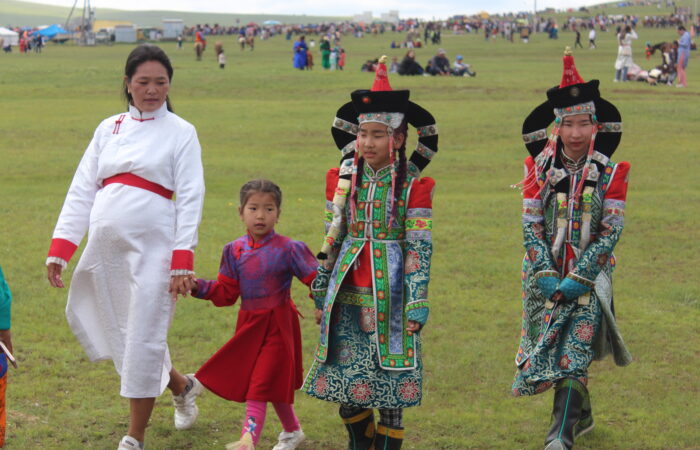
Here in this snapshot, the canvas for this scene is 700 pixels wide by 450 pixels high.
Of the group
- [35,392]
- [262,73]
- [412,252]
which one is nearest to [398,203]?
[412,252]

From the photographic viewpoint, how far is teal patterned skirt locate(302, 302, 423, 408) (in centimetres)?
521

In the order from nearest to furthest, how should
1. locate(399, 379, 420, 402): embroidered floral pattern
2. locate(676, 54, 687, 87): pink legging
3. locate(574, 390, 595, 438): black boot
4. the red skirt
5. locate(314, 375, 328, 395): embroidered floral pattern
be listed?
locate(399, 379, 420, 402): embroidered floral pattern, locate(314, 375, 328, 395): embroidered floral pattern, the red skirt, locate(574, 390, 595, 438): black boot, locate(676, 54, 687, 87): pink legging

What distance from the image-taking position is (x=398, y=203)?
17.5ft

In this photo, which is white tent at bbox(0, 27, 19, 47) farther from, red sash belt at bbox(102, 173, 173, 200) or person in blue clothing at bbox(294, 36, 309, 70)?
red sash belt at bbox(102, 173, 173, 200)

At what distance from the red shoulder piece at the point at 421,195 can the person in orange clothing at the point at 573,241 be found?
2.29ft

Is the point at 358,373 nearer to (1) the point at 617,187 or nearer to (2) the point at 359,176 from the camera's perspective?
(2) the point at 359,176

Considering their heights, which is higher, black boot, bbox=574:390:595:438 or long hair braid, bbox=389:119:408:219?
long hair braid, bbox=389:119:408:219

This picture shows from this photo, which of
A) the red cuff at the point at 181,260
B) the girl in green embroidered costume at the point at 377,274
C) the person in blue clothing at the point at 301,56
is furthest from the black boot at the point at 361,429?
the person in blue clothing at the point at 301,56

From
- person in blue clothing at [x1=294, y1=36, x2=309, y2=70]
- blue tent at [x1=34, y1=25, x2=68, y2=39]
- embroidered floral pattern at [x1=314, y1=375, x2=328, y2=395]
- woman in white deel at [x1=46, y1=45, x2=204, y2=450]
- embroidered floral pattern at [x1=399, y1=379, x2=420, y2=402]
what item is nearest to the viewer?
embroidered floral pattern at [x1=399, y1=379, x2=420, y2=402]

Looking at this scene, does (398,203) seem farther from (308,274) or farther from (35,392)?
(35,392)

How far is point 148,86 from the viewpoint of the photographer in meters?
5.57

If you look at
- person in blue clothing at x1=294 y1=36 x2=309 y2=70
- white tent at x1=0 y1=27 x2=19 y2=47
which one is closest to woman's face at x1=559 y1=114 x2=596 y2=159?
person in blue clothing at x1=294 y1=36 x2=309 y2=70

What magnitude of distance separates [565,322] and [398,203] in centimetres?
116

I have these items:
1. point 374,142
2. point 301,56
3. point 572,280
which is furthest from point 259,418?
point 301,56
